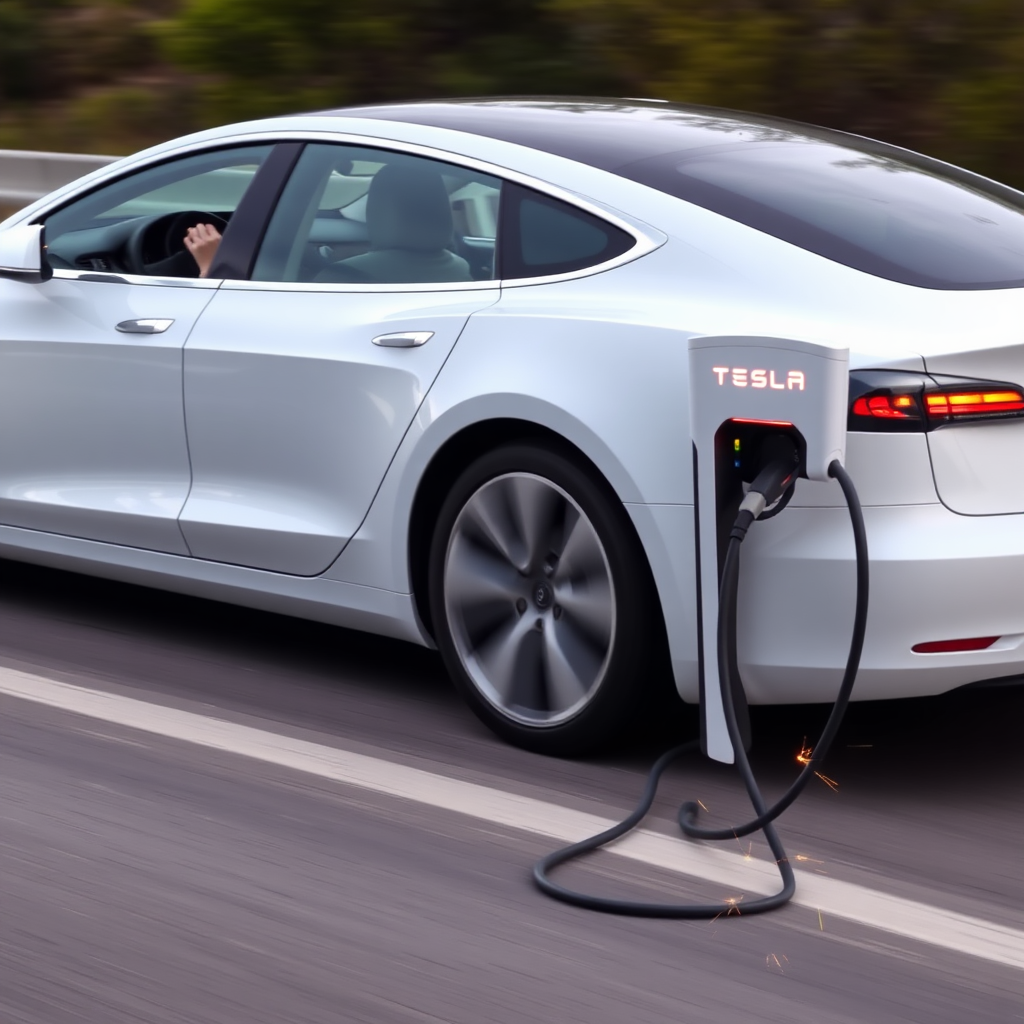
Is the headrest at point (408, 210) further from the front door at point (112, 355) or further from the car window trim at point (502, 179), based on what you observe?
the front door at point (112, 355)

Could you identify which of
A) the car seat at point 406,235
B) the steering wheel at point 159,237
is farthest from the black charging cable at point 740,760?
the steering wheel at point 159,237

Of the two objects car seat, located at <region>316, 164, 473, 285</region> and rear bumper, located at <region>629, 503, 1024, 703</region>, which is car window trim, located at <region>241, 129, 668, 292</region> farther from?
rear bumper, located at <region>629, 503, 1024, 703</region>

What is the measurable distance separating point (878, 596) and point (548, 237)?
3.85 feet

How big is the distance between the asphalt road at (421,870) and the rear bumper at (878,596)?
1.05 ft

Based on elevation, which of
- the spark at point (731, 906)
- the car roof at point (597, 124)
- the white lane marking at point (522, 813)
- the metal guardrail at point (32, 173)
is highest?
the car roof at point (597, 124)

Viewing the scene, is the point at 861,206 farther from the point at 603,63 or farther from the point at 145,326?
the point at 603,63

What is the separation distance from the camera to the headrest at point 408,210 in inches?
173

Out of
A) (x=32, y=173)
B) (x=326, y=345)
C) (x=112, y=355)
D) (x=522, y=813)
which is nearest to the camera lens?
(x=522, y=813)

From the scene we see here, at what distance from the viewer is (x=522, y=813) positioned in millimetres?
3777

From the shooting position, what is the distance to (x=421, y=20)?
13.8 metres

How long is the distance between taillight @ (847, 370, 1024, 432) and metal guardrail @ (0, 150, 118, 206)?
31.0 feet

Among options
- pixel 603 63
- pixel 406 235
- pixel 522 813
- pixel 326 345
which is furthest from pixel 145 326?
pixel 603 63

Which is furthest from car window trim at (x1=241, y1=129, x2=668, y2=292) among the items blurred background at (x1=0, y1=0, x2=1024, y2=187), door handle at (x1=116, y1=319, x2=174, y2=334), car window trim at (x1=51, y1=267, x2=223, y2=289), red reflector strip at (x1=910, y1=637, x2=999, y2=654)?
blurred background at (x1=0, y1=0, x2=1024, y2=187)

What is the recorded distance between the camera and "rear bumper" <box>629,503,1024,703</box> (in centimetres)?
354
